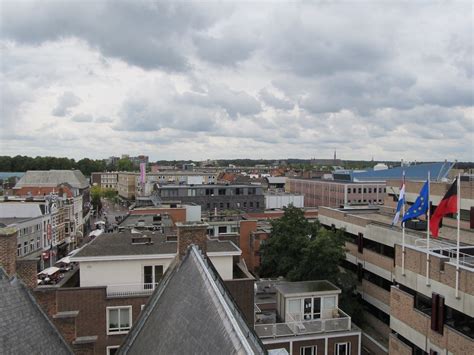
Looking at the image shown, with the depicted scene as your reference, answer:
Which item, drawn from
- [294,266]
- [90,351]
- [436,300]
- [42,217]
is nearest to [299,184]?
[42,217]

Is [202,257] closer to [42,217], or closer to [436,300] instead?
[436,300]

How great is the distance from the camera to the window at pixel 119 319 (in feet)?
69.2

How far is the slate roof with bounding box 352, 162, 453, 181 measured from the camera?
5814 cm

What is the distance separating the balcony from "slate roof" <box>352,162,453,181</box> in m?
34.0

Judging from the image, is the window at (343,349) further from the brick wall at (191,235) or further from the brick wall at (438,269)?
the brick wall at (191,235)

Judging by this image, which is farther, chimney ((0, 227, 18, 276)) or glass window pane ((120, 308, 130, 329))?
glass window pane ((120, 308, 130, 329))

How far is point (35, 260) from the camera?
12852 millimetres

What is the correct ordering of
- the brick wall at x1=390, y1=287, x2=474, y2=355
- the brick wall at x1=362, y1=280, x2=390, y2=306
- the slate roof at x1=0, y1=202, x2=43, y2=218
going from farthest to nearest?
the slate roof at x1=0, y1=202, x2=43, y2=218
the brick wall at x1=362, y1=280, x2=390, y2=306
the brick wall at x1=390, y1=287, x2=474, y2=355

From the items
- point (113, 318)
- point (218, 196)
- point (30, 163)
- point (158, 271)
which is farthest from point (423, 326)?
point (30, 163)

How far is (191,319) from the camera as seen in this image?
10094 mm

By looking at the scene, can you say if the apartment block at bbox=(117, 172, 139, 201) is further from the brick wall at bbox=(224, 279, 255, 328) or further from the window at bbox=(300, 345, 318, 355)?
the brick wall at bbox=(224, 279, 255, 328)

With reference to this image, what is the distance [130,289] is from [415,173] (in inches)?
2312

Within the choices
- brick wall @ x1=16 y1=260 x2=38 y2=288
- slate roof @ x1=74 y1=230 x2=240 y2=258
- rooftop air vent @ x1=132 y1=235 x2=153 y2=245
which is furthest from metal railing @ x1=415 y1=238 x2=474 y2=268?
brick wall @ x1=16 y1=260 x2=38 y2=288

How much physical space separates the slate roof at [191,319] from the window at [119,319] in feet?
28.6
